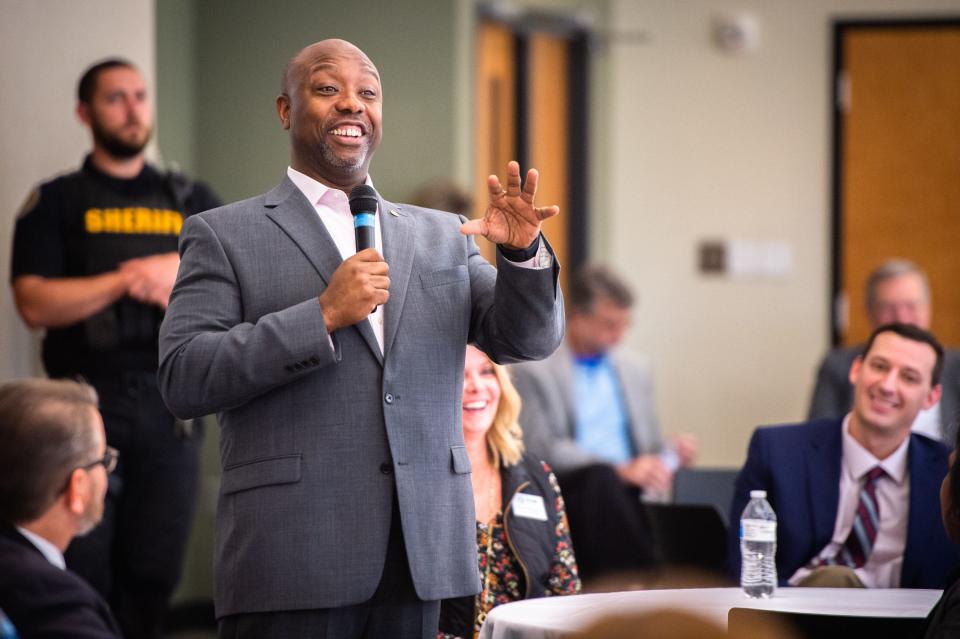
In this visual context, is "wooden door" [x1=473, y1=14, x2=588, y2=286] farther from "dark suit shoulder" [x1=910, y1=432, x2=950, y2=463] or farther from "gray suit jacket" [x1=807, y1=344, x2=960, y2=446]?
"dark suit shoulder" [x1=910, y1=432, x2=950, y2=463]

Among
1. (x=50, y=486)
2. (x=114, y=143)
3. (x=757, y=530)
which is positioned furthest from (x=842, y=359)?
(x=50, y=486)

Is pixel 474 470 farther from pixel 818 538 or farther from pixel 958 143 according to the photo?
pixel 958 143

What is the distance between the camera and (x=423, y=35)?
5777mm

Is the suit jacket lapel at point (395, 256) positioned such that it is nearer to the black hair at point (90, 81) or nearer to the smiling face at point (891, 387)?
the smiling face at point (891, 387)

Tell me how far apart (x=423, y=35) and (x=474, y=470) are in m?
2.86

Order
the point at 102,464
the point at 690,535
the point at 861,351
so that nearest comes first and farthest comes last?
the point at 102,464 → the point at 690,535 → the point at 861,351

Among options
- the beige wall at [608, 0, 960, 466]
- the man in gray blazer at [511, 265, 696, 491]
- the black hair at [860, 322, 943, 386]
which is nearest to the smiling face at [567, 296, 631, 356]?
the man in gray blazer at [511, 265, 696, 491]

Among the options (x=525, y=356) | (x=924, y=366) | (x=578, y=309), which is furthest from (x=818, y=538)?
(x=578, y=309)

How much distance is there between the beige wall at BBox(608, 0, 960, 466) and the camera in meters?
7.41

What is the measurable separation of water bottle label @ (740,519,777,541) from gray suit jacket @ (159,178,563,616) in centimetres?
113

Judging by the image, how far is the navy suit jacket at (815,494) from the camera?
3367mm

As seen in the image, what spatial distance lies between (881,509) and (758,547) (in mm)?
525

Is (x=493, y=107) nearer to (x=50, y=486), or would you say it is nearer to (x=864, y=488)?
(x=864, y=488)

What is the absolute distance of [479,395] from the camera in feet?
11.4
